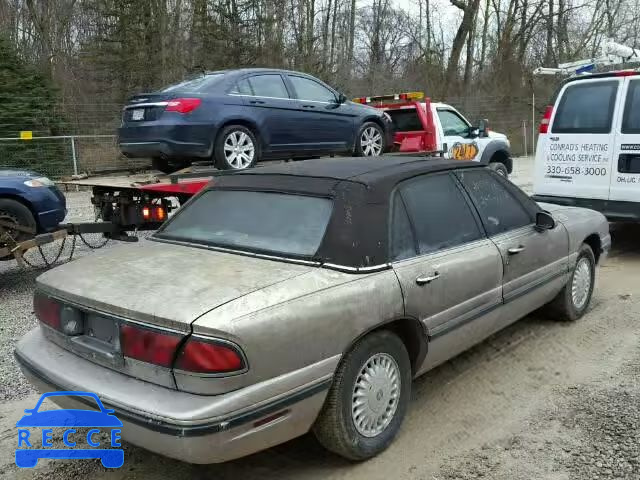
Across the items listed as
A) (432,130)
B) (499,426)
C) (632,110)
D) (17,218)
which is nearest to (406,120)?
(432,130)

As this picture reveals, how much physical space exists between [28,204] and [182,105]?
201 centimetres

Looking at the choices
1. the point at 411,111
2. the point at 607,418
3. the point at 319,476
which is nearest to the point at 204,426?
the point at 319,476

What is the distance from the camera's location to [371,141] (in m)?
9.32

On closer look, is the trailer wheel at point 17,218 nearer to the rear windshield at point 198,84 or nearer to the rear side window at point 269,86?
the rear windshield at point 198,84

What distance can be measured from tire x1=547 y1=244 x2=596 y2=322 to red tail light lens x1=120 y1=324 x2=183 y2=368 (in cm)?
359

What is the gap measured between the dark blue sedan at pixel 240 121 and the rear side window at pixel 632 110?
3512mm

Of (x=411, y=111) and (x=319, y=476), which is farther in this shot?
(x=411, y=111)

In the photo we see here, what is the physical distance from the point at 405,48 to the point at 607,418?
3401 centimetres

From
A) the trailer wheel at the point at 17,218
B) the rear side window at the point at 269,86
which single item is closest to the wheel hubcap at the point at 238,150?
the rear side window at the point at 269,86

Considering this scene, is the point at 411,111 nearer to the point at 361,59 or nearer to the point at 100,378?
the point at 100,378

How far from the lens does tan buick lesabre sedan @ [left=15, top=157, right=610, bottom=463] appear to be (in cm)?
259

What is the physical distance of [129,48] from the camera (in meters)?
22.5

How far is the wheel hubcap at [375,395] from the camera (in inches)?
123

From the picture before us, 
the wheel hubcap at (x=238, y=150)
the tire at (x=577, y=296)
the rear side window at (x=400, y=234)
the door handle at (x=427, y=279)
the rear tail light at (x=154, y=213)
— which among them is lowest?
the tire at (x=577, y=296)
